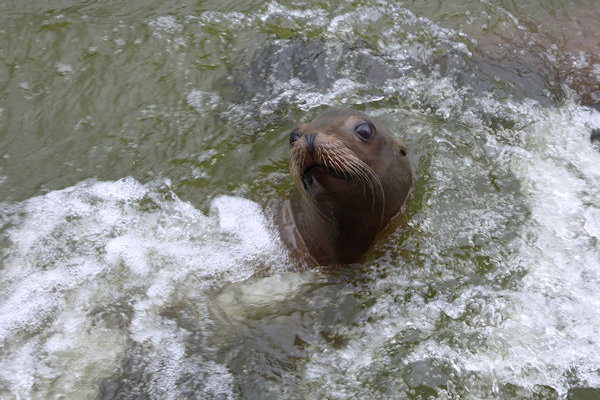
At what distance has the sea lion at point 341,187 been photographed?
3803 mm

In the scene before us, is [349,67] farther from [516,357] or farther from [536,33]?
[516,357]

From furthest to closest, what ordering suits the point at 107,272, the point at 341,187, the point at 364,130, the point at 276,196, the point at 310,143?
the point at 276,196 < the point at 107,272 < the point at 364,130 < the point at 341,187 < the point at 310,143

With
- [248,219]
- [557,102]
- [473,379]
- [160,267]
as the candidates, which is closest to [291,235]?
[248,219]

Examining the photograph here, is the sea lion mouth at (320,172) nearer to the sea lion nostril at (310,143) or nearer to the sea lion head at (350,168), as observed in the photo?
the sea lion head at (350,168)

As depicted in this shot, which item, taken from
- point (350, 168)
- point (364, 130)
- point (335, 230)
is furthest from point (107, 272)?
point (364, 130)

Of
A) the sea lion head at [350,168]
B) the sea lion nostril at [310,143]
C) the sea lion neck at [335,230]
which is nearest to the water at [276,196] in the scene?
the sea lion neck at [335,230]

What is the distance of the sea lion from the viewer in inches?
150

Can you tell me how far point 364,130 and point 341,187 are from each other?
1.53 ft

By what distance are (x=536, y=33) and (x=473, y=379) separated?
4.01 metres

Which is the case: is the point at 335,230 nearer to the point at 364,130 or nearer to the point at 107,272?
the point at 364,130

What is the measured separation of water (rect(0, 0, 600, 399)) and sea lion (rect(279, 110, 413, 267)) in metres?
0.17

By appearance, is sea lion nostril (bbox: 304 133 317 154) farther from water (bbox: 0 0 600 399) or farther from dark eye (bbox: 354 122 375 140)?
water (bbox: 0 0 600 399)

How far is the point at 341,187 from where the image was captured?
3.90 metres

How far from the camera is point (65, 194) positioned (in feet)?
16.6
